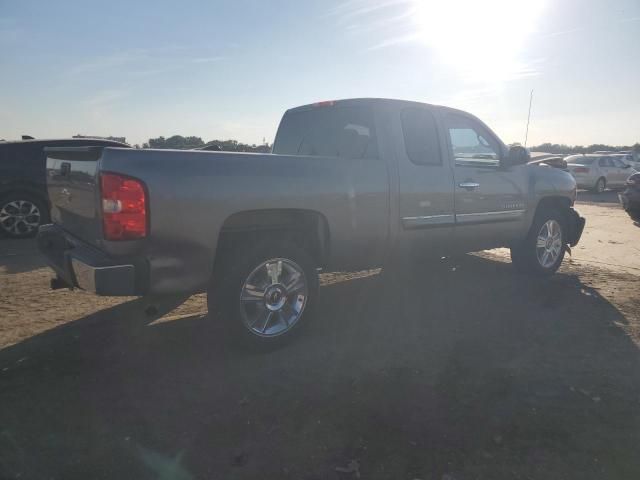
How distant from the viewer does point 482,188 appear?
5.03 meters

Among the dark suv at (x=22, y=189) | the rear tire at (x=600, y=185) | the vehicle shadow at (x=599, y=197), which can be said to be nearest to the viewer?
the dark suv at (x=22, y=189)

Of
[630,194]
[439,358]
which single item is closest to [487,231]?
[439,358]

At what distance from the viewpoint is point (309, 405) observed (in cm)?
283

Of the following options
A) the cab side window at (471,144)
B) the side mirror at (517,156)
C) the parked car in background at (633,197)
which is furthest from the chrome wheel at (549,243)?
the parked car in background at (633,197)

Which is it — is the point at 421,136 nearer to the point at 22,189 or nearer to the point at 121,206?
the point at 121,206

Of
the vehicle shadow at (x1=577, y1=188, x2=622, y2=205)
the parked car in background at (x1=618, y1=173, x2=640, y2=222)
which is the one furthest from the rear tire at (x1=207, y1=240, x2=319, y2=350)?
the vehicle shadow at (x1=577, y1=188, x2=622, y2=205)

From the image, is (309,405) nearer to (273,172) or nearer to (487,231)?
(273,172)

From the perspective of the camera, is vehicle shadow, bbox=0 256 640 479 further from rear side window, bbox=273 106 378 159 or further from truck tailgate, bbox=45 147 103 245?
rear side window, bbox=273 106 378 159

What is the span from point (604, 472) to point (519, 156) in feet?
12.5

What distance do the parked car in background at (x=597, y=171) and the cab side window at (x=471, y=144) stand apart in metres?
15.1

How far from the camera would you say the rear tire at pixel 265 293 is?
3340 millimetres

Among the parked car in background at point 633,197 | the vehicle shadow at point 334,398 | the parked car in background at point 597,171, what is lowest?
the vehicle shadow at point 334,398

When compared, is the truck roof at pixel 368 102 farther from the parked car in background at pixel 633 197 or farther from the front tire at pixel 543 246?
the parked car in background at pixel 633 197

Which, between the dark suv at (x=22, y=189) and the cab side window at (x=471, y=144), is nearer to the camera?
the cab side window at (x=471, y=144)
